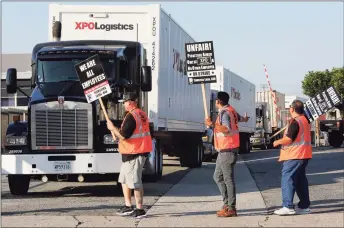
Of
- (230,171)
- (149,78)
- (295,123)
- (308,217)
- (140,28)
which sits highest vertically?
(140,28)

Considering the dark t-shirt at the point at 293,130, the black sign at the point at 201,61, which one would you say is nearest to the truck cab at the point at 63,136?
the black sign at the point at 201,61

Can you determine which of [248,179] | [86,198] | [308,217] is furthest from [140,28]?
[308,217]

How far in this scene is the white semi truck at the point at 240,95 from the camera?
28.4 m

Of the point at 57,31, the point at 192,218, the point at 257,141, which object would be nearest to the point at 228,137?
the point at 192,218

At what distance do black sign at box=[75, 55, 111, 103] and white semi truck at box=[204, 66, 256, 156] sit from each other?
1466cm

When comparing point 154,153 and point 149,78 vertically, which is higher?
point 149,78

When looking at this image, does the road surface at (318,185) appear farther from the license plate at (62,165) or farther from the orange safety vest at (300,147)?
the license plate at (62,165)

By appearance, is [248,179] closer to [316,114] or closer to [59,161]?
[316,114]

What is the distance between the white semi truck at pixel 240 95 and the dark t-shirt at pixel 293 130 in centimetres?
1457

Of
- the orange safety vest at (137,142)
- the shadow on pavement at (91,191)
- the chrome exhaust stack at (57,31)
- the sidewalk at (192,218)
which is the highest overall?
the chrome exhaust stack at (57,31)

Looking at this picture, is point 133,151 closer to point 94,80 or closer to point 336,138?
point 94,80

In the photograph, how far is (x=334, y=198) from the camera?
38.6 feet

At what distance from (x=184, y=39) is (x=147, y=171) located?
6.18m

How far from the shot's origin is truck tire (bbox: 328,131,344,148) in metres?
36.3
